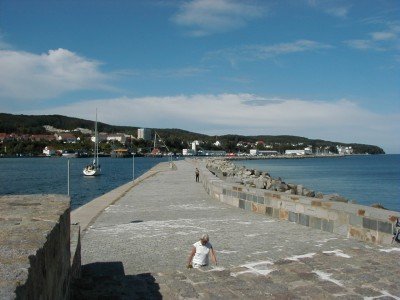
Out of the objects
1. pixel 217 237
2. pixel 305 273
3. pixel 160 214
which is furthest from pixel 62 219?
pixel 160 214

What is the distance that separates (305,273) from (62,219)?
326 centimetres

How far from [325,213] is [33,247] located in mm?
7783

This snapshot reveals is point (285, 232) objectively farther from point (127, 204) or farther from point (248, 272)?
point (127, 204)

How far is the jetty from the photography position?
3.41 m

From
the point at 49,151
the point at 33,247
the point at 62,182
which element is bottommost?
the point at 62,182

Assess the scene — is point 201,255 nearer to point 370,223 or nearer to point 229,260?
point 229,260

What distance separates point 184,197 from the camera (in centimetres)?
1838

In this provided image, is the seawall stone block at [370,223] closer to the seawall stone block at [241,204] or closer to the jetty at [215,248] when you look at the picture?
the jetty at [215,248]

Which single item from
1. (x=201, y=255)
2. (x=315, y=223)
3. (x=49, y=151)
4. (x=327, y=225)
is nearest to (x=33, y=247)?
(x=201, y=255)

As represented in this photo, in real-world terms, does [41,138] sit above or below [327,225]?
above

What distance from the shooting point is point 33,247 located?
289cm

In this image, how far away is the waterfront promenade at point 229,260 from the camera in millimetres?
5254

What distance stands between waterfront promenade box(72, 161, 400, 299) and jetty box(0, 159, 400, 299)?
0.06 feet

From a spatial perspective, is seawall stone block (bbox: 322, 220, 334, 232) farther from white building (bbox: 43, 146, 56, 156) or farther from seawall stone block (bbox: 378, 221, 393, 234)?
white building (bbox: 43, 146, 56, 156)
